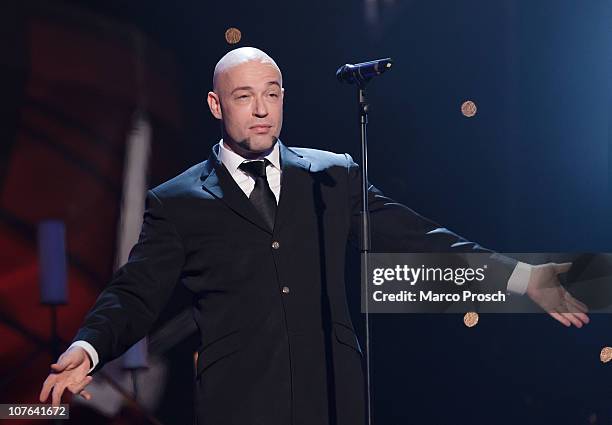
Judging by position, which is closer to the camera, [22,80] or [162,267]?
[162,267]

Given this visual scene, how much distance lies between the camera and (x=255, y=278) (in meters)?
2.39

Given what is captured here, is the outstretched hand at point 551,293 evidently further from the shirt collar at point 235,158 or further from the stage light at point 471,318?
the shirt collar at point 235,158

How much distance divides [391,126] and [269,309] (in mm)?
1088

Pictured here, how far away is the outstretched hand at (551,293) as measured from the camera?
251 centimetres

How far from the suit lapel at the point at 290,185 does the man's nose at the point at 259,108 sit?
12 centimetres

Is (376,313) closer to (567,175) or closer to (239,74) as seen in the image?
(567,175)

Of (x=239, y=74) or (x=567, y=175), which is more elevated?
(x=239, y=74)

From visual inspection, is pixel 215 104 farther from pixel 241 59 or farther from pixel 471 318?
pixel 471 318

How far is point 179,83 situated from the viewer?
328 cm

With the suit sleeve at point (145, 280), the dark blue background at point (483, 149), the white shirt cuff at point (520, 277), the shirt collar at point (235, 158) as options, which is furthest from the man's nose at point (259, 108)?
the white shirt cuff at point (520, 277)

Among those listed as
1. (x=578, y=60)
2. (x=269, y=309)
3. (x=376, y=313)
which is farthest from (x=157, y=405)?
(x=578, y=60)

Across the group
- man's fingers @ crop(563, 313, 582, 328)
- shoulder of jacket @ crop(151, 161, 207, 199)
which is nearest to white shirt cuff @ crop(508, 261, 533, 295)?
man's fingers @ crop(563, 313, 582, 328)

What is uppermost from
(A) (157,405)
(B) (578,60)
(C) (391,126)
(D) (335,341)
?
(B) (578,60)

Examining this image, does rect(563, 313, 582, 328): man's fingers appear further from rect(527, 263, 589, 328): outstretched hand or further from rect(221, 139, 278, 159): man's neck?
rect(221, 139, 278, 159): man's neck
